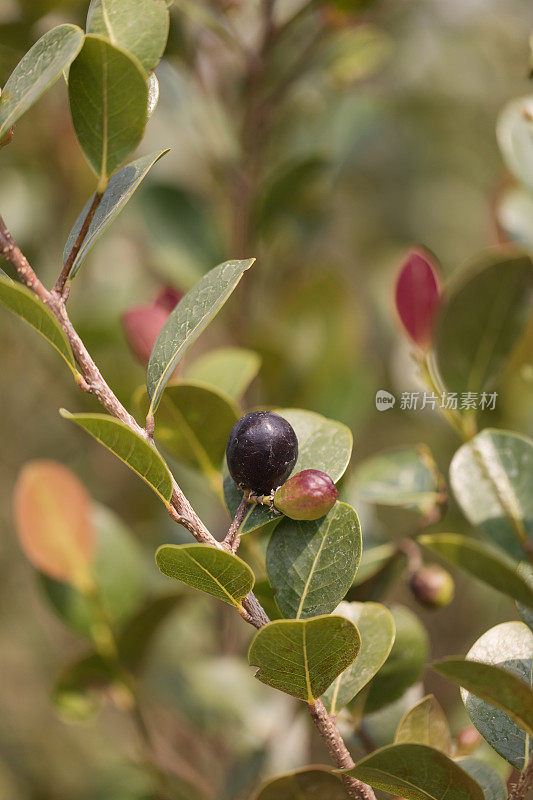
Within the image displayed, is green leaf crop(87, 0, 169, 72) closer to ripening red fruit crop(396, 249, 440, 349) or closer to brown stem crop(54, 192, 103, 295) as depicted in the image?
brown stem crop(54, 192, 103, 295)

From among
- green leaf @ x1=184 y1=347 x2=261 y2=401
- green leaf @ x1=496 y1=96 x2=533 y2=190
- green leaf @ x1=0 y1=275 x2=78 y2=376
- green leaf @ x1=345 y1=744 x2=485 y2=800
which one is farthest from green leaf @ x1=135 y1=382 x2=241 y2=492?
green leaf @ x1=496 y1=96 x2=533 y2=190

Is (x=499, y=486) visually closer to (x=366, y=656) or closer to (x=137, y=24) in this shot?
(x=366, y=656)

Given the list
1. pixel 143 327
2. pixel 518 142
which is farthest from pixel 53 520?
pixel 518 142

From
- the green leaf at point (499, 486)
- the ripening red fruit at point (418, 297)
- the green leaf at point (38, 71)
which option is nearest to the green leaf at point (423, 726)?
the green leaf at point (499, 486)

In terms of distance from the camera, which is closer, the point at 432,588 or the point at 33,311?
the point at 33,311

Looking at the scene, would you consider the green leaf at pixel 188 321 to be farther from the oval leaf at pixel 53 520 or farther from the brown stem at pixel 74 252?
the oval leaf at pixel 53 520

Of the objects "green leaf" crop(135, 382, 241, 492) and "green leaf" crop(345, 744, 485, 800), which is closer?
"green leaf" crop(345, 744, 485, 800)
